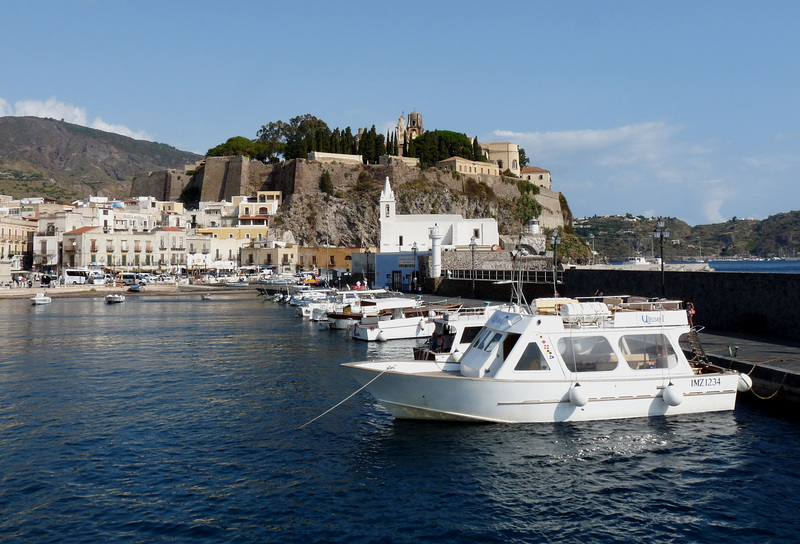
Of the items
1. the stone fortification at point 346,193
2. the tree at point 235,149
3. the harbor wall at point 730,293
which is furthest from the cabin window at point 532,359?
the tree at point 235,149

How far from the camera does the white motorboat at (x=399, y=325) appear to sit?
30531 millimetres

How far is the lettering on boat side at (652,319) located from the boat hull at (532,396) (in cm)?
134

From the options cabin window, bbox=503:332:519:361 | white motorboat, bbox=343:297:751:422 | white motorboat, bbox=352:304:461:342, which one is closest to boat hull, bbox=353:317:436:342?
white motorboat, bbox=352:304:461:342

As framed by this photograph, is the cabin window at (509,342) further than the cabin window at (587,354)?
Yes

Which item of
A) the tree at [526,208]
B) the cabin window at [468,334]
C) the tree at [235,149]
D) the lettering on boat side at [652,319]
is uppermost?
the tree at [235,149]

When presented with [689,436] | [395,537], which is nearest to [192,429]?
[395,537]

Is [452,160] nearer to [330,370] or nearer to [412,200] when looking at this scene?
[412,200]

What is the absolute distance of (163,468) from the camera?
491 inches

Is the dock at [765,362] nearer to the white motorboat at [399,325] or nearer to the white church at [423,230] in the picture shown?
the white motorboat at [399,325]

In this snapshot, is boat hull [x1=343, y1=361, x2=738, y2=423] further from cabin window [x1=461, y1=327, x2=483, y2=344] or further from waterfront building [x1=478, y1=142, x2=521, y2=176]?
waterfront building [x1=478, y1=142, x2=521, y2=176]

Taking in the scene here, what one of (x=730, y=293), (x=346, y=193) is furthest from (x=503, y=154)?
(x=730, y=293)

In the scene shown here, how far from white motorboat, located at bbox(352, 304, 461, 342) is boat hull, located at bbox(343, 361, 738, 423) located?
604 inches

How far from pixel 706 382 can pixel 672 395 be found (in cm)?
114

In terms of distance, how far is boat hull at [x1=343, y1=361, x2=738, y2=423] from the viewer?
14.1 metres
